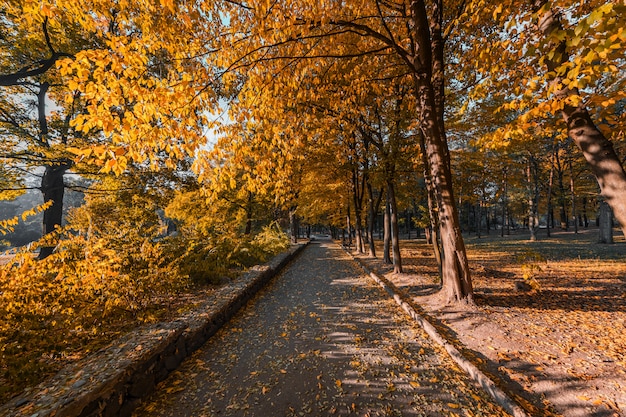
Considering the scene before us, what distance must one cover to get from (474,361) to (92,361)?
5235mm

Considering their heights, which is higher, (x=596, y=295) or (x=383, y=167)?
(x=383, y=167)

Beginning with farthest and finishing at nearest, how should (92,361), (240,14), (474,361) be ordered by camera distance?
(240,14), (474,361), (92,361)

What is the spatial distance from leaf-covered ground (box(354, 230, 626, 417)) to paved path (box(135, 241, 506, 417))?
72cm

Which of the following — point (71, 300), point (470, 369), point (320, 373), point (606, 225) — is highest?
point (606, 225)

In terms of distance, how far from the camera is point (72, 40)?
9891 millimetres

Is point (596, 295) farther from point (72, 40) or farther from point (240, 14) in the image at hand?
point (72, 40)

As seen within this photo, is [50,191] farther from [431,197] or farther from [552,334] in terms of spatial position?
[552,334]

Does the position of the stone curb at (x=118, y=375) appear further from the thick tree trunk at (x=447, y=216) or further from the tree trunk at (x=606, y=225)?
the tree trunk at (x=606, y=225)

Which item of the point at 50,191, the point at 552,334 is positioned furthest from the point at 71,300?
the point at 50,191

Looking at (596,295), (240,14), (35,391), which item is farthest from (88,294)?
(596,295)

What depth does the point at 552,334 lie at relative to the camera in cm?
443

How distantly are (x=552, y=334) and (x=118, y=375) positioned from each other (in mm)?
6560

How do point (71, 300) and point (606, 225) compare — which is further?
point (606, 225)

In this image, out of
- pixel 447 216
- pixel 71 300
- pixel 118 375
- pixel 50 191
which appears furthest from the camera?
pixel 50 191
